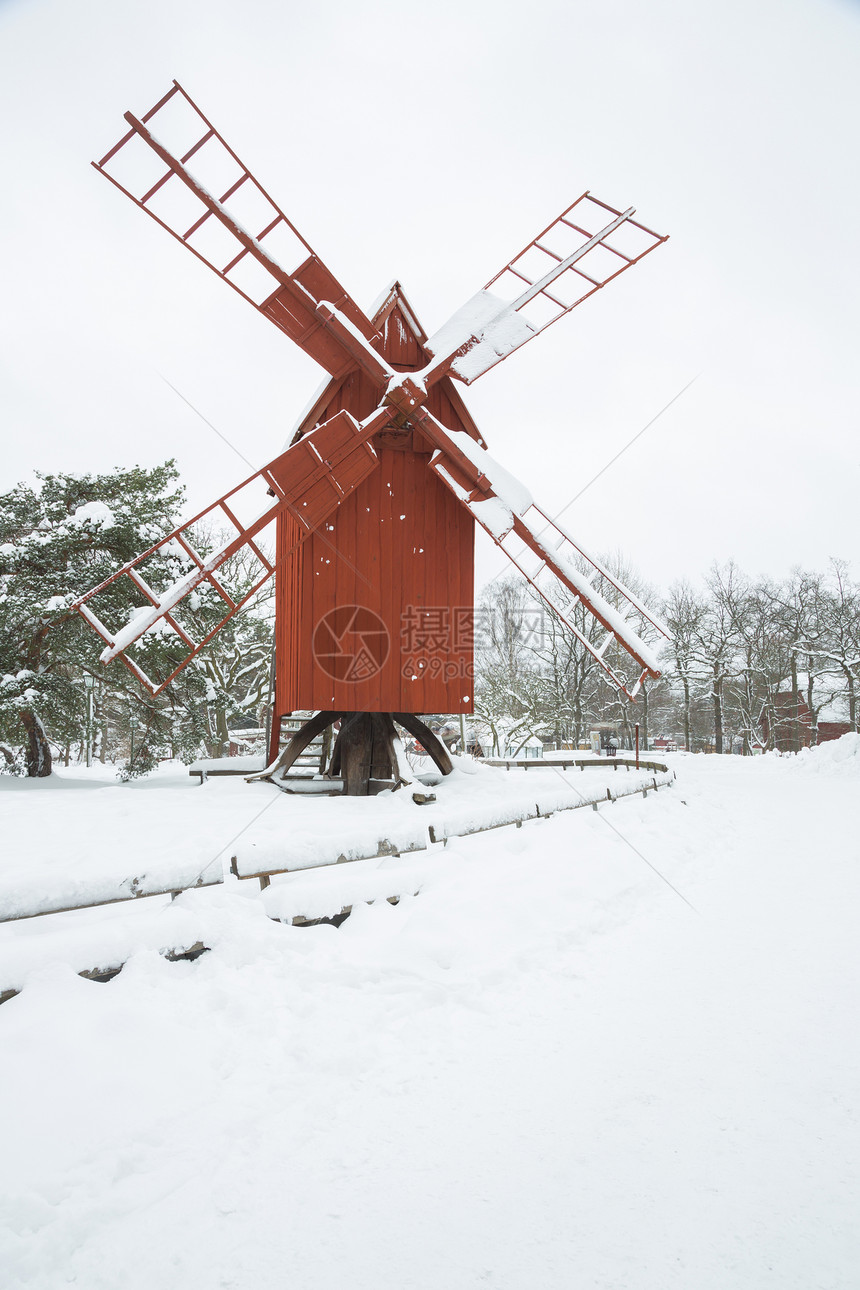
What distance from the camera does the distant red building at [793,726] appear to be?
32219mm

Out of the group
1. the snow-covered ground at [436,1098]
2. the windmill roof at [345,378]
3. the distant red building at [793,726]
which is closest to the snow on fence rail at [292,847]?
the snow-covered ground at [436,1098]

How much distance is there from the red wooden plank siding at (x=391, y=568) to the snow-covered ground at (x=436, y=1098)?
11.7 ft

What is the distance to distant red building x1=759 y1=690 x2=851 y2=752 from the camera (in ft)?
106

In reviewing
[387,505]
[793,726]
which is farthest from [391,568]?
[793,726]

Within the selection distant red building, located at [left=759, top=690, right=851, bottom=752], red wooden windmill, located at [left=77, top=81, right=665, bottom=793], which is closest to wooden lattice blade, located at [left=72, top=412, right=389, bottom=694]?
red wooden windmill, located at [left=77, top=81, right=665, bottom=793]

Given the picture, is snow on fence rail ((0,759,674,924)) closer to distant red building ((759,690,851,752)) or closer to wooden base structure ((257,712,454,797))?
wooden base structure ((257,712,454,797))

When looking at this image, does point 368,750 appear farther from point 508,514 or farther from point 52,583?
point 52,583

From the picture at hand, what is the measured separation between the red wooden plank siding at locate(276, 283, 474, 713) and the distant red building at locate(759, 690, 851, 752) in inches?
1096

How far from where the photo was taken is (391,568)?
8102 millimetres

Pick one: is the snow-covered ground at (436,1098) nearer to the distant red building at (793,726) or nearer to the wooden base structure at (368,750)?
the wooden base structure at (368,750)

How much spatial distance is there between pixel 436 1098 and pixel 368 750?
5933mm

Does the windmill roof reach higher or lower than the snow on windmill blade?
higher

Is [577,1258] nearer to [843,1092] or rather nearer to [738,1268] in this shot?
[738,1268]

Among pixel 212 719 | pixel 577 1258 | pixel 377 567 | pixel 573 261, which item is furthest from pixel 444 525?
pixel 212 719
